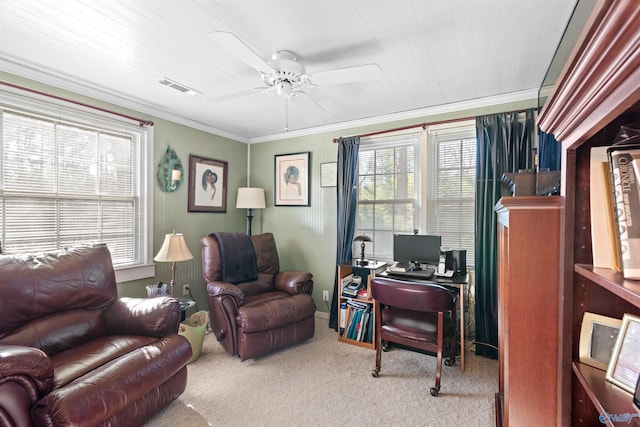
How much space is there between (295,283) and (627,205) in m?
2.74

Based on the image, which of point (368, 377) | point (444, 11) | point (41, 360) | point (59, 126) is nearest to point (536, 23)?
point (444, 11)

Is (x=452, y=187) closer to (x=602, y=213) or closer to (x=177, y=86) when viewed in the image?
(x=602, y=213)

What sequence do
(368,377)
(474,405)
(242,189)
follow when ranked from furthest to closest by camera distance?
(242,189) → (368,377) → (474,405)

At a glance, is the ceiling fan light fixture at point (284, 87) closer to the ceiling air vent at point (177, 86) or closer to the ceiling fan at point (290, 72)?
the ceiling fan at point (290, 72)

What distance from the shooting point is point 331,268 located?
11.9 ft

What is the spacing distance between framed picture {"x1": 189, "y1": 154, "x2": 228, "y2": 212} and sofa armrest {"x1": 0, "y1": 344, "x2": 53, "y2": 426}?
2.28m

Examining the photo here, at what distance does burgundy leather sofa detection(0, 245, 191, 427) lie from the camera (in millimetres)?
1326

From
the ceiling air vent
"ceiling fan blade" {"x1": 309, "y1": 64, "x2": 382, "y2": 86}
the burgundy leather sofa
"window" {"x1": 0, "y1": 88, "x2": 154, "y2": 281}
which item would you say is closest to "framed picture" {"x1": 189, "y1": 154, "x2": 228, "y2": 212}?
"window" {"x1": 0, "y1": 88, "x2": 154, "y2": 281}

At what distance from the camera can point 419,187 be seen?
313 centimetres

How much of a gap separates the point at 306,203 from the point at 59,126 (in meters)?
2.51

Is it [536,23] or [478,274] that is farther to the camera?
[478,274]

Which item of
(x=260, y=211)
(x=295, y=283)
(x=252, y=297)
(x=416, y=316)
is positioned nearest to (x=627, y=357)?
(x=416, y=316)

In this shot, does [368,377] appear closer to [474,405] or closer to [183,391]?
[474,405]

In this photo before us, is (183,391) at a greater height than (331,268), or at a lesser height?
lesser
